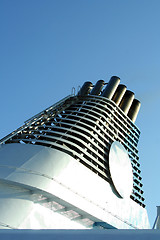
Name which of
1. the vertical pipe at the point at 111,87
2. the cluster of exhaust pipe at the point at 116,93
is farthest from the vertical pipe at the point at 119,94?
the vertical pipe at the point at 111,87

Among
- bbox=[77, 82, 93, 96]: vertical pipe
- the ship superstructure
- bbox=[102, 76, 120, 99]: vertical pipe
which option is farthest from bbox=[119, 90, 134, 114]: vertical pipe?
bbox=[77, 82, 93, 96]: vertical pipe

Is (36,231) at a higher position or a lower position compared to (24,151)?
lower

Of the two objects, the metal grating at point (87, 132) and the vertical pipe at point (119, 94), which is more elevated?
the vertical pipe at point (119, 94)

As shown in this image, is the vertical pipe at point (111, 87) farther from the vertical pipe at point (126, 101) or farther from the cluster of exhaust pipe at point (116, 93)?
the vertical pipe at point (126, 101)

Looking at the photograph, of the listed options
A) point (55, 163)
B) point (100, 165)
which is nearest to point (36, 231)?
point (55, 163)

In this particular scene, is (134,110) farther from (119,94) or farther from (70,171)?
(70,171)

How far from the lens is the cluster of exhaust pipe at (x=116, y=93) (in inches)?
1189

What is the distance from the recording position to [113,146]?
77.9ft

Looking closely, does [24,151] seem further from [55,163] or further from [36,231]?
[36,231]

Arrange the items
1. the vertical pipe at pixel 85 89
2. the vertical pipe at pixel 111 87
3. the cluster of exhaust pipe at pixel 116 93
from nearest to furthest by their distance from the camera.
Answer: the vertical pipe at pixel 111 87
the cluster of exhaust pipe at pixel 116 93
the vertical pipe at pixel 85 89

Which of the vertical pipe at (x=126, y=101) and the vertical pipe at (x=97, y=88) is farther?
the vertical pipe at (x=126, y=101)

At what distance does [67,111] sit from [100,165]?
237 inches

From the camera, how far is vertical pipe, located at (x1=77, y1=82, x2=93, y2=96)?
1226 inches

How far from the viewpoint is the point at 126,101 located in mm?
31906
